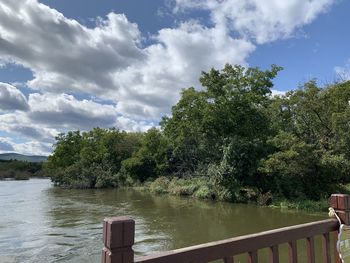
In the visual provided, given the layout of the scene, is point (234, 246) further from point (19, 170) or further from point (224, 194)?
point (19, 170)

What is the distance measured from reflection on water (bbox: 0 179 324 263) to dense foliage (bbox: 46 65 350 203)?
1.84 metres

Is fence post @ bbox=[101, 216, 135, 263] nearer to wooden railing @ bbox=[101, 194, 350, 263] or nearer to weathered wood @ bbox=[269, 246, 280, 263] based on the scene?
wooden railing @ bbox=[101, 194, 350, 263]

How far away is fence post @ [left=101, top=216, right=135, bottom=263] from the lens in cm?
140

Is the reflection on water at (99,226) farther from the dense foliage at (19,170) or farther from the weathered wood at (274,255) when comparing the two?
the dense foliage at (19,170)

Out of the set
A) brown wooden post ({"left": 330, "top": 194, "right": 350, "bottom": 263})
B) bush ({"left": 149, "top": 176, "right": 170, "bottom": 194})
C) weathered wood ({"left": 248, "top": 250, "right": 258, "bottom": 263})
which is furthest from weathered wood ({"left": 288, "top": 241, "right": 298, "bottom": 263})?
bush ({"left": 149, "top": 176, "right": 170, "bottom": 194})

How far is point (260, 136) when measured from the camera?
1712 centimetres

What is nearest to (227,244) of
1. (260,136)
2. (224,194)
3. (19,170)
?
(224,194)

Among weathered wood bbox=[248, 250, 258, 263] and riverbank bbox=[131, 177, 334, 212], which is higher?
weathered wood bbox=[248, 250, 258, 263]

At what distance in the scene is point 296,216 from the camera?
11508mm

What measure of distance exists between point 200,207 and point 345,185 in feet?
22.8

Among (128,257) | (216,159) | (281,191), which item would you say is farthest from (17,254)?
(216,159)

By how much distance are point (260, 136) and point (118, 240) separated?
16.4 meters

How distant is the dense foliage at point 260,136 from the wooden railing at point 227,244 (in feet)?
35.7

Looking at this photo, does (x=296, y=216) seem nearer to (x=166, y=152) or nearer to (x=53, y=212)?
(x=53, y=212)
